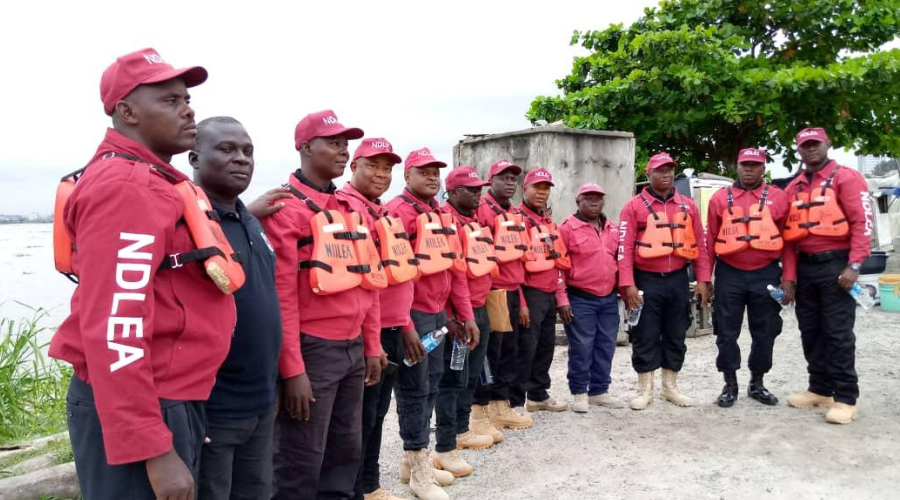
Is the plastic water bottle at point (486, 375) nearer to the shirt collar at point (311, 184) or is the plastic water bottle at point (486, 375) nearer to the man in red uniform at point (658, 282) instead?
the man in red uniform at point (658, 282)

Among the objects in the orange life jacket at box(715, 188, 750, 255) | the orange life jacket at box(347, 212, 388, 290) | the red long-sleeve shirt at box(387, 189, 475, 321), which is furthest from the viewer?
the orange life jacket at box(715, 188, 750, 255)

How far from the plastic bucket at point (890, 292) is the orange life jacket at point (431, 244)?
371 inches

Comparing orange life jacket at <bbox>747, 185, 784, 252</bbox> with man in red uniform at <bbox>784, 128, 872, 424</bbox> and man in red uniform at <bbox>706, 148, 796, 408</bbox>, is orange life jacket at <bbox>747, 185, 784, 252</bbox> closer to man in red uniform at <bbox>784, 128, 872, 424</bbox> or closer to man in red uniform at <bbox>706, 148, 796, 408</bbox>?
man in red uniform at <bbox>706, 148, 796, 408</bbox>

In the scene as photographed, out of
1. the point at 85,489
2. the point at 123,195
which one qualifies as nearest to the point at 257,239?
the point at 123,195

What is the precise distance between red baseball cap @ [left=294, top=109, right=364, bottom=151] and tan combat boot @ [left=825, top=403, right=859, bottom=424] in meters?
4.73

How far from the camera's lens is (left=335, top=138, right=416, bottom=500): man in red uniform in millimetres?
3826

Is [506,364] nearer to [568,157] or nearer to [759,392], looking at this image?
[759,392]

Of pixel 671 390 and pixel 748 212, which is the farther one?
pixel 671 390

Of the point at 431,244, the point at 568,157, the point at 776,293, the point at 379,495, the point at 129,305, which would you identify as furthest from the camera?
the point at 568,157

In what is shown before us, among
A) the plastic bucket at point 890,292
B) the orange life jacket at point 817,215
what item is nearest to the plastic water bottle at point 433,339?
the orange life jacket at point 817,215

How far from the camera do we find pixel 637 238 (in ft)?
20.3

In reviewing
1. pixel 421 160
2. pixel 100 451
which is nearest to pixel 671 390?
pixel 421 160

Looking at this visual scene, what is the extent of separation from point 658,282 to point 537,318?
1282mm

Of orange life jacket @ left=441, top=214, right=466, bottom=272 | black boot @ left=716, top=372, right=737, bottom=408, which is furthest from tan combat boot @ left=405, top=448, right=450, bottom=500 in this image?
black boot @ left=716, top=372, right=737, bottom=408
